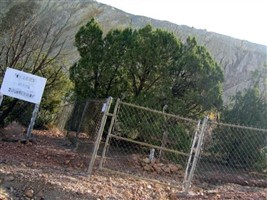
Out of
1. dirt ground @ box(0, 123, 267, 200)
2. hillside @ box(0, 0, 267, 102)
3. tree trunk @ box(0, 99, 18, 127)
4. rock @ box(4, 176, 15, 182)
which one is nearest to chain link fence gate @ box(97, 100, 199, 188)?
A: dirt ground @ box(0, 123, 267, 200)

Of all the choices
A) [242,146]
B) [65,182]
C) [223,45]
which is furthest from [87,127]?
[223,45]

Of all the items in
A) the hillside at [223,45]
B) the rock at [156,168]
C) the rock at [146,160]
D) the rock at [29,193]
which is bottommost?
the rock at [29,193]

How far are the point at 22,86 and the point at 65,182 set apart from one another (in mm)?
3982

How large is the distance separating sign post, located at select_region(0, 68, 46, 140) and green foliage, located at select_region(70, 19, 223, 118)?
127 inches

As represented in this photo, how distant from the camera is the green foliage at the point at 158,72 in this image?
1284 centimetres

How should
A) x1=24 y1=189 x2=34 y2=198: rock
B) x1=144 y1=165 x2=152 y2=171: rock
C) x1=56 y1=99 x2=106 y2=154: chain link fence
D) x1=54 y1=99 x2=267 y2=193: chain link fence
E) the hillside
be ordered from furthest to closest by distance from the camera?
the hillside
x1=54 y1=99 x2=267 y2=193: chain link fence
x1=56 y1=99 x2=106 y2=154: chain link fence
x1=144 y1=165 x2=152 y2=171: rock
x1=24 y1=189 x2=34 y2=198: rock

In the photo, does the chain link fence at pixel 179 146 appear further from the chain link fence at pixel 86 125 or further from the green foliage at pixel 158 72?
the green foliage at pixel 158 72

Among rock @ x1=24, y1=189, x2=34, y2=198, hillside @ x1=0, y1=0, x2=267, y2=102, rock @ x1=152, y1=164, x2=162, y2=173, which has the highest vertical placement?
hillside @ x1=0, y1=0, x2=267, y2=102

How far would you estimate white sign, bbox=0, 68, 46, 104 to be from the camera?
1006 cm

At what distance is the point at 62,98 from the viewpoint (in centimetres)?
1819

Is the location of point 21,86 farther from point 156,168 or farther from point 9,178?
point 9,178

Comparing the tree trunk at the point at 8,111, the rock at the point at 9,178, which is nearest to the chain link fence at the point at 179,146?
the tree trunk at the point at 8,111

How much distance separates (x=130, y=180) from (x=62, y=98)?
10.5 meters

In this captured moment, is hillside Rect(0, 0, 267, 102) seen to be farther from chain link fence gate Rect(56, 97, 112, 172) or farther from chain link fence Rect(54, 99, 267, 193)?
chain link fence Rect(54, 99, 267, 193)
